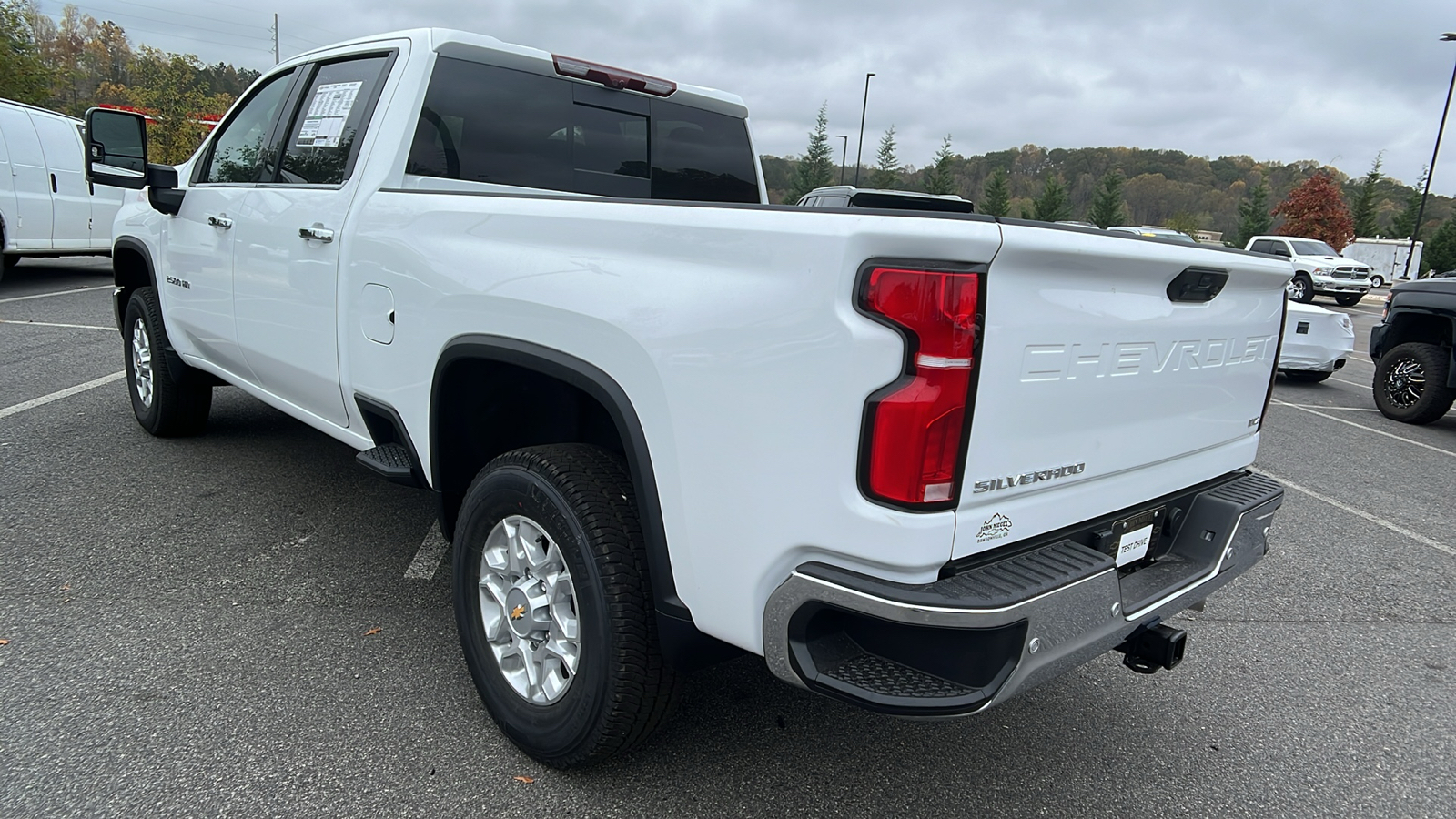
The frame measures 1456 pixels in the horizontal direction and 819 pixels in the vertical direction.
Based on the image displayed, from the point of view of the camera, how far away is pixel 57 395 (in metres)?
5.82

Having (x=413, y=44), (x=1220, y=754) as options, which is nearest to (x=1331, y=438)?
(x=1220, y=754)

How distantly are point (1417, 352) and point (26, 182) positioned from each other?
14.8m

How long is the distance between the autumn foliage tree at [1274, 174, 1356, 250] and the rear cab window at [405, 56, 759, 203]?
158ft

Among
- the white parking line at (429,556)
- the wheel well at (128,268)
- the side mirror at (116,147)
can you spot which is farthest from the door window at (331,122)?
the wheel well at (128,268)

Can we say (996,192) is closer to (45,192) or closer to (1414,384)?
(1414,384)

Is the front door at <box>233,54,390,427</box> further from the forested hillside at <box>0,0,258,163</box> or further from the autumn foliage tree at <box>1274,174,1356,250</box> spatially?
the autumn foliage tree at <box>1274,174,1356,250</box>

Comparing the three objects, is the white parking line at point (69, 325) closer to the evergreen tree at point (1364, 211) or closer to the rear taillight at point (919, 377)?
the rear taillight at point (919, 377)

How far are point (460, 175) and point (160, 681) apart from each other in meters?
1.88

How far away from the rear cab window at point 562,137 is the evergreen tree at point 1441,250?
45.8 metres

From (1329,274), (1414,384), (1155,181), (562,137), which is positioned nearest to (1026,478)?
(562,137)

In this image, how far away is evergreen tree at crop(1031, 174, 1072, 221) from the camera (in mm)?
45191

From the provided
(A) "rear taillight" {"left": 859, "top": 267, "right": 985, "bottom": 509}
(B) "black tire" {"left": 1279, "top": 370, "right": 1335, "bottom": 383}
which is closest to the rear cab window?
(A) "rear taillight" {"left": 859, "top": 267, "right": 985, "bottom": 509}

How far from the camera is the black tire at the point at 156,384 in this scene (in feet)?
15.2

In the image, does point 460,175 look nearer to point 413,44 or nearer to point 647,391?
point 413,44
